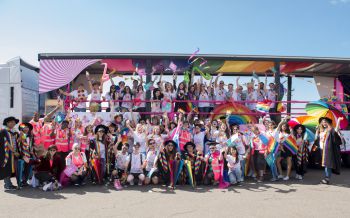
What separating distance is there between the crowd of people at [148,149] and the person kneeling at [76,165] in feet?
0.07

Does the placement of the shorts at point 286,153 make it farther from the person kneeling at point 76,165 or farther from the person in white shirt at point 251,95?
the person kneeling at point 76,165

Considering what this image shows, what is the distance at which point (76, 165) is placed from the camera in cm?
669

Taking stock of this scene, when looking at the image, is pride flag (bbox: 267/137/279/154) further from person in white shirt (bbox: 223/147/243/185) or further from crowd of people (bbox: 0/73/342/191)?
person in white shirt (bbox: 223/147/243/185)

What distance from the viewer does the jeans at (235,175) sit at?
6.78m

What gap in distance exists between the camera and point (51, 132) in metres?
7.28

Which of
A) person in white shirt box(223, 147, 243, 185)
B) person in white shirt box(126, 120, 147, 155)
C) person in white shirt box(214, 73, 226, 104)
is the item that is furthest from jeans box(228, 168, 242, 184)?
person in white shirt box(214, 73, 226, 104)

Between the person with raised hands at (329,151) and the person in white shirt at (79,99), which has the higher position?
the person in white shirt at (79,99)

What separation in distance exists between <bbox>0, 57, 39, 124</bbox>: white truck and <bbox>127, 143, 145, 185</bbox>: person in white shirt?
4.51 meters

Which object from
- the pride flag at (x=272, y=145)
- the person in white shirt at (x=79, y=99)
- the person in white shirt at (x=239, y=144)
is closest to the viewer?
the person in white shirt at (x=239, y=144)

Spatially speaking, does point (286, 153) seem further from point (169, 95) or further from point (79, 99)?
point (79, 99)

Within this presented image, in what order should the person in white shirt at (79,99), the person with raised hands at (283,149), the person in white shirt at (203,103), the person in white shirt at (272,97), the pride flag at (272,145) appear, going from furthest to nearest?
the person in white shirt at (272,97)
the person in white shirt at (203,103)
the person in white shirt at (79,99)
the person with raised hands at (283,149)
the pride flag at (272,145)

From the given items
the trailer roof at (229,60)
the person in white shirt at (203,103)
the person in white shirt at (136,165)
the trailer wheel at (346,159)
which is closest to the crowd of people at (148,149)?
the person in white shirt at (136,165)

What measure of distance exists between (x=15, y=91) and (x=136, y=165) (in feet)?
17.1

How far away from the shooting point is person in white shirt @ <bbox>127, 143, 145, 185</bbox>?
6784mm
